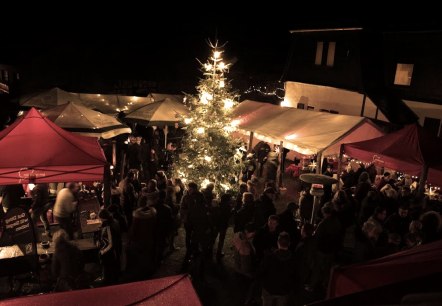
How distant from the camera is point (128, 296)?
2924 mm

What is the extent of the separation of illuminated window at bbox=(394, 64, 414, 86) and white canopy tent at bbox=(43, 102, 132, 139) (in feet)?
43.5

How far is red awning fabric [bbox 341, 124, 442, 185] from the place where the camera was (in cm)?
878

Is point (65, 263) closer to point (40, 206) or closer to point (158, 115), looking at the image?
point (40, 206)

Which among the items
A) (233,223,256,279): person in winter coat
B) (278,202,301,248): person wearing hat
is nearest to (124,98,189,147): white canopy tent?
(278,202,301,248): person wearing hat

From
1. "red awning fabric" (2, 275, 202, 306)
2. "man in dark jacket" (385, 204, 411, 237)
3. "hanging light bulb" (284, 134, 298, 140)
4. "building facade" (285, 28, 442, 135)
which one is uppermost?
"building facade" (285, 28, 442, 135)

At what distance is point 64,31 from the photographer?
1208 inches

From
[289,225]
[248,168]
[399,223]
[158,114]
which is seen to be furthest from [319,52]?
[289,225]

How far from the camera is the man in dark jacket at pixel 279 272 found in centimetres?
496

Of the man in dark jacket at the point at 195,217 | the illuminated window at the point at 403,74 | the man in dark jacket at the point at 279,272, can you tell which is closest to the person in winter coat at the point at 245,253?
the man in dark jacket at the point at 279,272

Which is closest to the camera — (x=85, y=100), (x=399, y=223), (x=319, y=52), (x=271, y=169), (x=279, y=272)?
(x=279, y=272)

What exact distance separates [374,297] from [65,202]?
6.80m

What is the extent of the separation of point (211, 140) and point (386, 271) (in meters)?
8.29

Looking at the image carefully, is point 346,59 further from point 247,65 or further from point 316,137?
point 247,65

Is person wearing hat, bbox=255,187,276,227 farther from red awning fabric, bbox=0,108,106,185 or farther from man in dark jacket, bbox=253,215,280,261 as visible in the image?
red awning fabric, bbox=0,108,106,185
